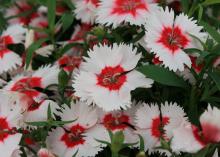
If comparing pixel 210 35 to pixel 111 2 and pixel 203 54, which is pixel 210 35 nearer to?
pixel 203 54

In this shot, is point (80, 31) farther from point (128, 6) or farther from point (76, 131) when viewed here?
point (76, 131)

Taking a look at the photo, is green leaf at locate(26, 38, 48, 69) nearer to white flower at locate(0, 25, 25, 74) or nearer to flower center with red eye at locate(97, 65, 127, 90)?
white flower at locate(0, 25, 25, 74)

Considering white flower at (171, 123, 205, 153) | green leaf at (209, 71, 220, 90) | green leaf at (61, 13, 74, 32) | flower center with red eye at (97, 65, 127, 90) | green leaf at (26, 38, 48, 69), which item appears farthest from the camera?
green leaf at (61, 13, 74, 32)

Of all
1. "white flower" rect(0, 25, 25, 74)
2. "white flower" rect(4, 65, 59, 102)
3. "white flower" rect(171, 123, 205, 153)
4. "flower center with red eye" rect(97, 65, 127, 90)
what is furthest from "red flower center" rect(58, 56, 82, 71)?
"white flower" rect(171, 123, 205, 153)

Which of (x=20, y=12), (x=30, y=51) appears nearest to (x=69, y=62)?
(x=30, y=51)

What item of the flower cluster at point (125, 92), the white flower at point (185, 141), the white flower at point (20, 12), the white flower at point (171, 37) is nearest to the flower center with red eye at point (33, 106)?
the flower cluster at point (125, 92)

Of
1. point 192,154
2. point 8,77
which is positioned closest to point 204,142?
point 192,154

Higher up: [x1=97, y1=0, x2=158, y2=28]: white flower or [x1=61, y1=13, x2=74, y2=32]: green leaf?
[x1=97, y1=0, x2=158, y2=28]: white flower
